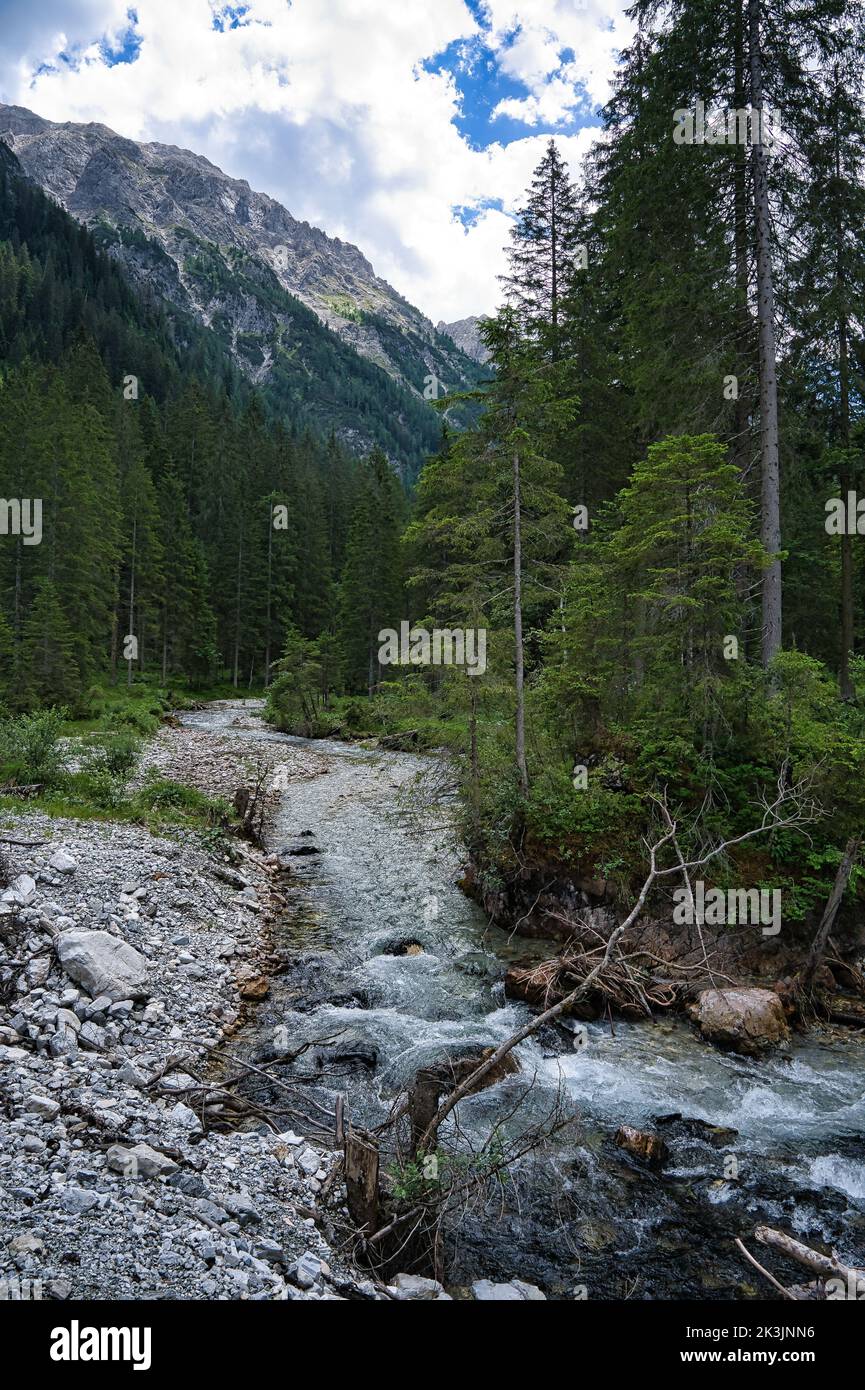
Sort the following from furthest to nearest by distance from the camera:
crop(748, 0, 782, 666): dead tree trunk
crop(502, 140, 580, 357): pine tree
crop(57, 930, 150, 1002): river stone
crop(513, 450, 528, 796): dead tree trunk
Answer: crop(502, 140, 580, 357): pine tree → crop(748, 0, 782, 666): dead tree trunk → crop(513, 450, 528, 796): dead tree trunk → crop(57, 930, 150, 1002): river stone

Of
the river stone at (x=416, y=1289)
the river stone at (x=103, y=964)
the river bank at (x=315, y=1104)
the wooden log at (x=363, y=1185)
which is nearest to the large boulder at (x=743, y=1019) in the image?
the river bank at (x=315, y=1104)

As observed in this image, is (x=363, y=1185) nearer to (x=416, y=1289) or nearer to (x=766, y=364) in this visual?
(x=416, y=1289)

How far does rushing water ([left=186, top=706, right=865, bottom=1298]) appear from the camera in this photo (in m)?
5.25

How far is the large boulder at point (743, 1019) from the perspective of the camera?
7.98 m

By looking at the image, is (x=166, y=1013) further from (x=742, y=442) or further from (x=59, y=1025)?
(x=742, y=442)

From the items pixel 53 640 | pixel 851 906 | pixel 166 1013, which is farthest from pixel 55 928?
pixel 53 640

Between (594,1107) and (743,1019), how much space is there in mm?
2404

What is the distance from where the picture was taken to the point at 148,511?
4594cm

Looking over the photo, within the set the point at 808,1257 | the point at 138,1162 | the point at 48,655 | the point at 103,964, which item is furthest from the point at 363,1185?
the point at 48,655

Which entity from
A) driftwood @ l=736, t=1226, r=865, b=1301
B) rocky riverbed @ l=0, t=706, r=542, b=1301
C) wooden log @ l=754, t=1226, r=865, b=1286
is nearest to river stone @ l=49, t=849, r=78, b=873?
rocky riverbed @ l=0, t=706, r=542, b=1301

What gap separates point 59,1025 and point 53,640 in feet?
84.9

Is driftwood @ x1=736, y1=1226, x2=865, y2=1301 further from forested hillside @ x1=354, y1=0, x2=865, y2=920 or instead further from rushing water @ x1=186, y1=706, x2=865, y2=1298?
forested hillside @ x1=354, y1=0, x2=865, y2=920

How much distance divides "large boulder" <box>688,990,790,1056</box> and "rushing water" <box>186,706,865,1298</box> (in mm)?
213

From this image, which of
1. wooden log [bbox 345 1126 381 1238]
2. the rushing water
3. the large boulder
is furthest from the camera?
the large boulder
